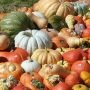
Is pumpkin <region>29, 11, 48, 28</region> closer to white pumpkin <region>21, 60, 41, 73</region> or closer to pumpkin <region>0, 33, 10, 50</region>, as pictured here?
pumpkin <region>0, 33, 10, 50</region>

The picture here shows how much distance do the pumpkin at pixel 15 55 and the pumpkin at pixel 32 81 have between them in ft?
1.96

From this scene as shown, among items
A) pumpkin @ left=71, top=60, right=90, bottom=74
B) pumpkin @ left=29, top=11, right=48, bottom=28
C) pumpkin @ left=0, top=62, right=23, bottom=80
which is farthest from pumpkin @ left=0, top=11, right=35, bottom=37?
pumpkin @ left=71, top=60, right=90, bottom=74

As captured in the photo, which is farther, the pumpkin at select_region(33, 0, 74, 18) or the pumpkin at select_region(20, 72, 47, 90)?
the pumpkin at select_region(33, 0, 74, 18)

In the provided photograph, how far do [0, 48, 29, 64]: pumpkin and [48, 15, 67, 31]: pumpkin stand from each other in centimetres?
116

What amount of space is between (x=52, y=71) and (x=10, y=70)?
0.52 metres

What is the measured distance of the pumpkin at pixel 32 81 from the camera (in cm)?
468

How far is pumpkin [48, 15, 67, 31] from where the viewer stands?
265 inches

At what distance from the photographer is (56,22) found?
677 cm

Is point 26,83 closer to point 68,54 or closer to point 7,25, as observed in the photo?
point 68,54

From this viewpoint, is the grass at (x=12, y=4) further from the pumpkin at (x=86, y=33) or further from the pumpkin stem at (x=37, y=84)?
the pumpkin stem at (x=37, y=84)

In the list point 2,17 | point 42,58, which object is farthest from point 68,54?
point 2,17

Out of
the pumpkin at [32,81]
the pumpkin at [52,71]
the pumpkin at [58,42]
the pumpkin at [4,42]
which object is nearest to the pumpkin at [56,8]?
the pumpkin at [58,42]

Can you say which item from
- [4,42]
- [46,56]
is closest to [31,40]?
[4,42]

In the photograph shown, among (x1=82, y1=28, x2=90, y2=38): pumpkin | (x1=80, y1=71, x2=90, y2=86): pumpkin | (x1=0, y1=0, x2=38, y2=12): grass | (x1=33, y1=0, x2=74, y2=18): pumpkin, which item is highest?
(x1=33, y1=0, x2=74, y2=18): pumpkin
